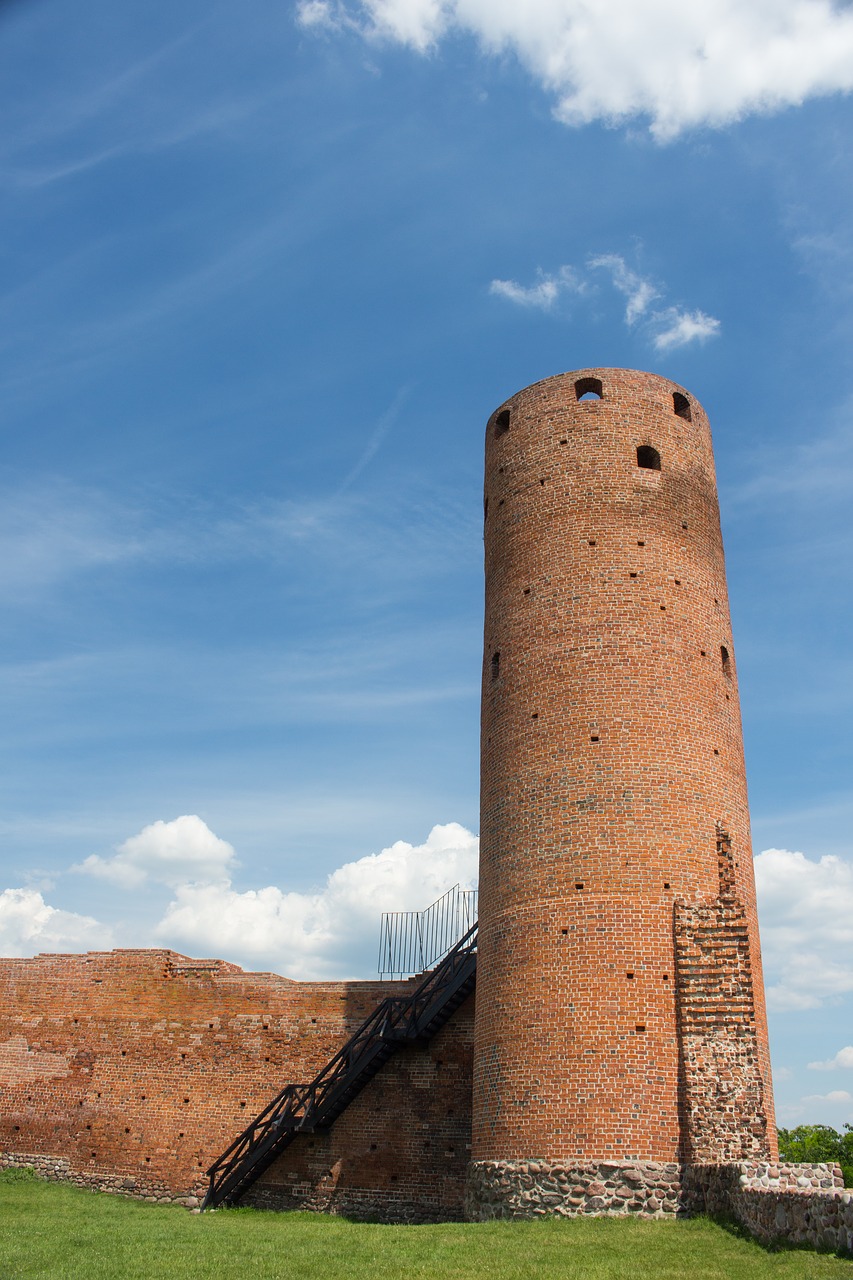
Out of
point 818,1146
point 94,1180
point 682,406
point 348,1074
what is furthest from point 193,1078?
point 818,1146

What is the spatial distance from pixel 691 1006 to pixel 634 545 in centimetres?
630

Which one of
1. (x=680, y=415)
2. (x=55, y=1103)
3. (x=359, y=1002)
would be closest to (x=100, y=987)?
(x=55, y=1103)

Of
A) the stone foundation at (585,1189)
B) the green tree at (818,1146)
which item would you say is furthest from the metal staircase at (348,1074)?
the green tree at (818,1146)

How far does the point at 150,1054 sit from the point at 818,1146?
3804 cm

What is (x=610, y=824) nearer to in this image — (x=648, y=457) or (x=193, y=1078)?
(x=648, y=457)

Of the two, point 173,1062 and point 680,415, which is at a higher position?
point 680,415

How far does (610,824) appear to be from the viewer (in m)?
13.4

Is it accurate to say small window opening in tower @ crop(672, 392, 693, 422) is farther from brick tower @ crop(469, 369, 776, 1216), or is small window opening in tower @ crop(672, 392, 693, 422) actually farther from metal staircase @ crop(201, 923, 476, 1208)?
metal staircase @ crop(201, 923, 476, 1208)

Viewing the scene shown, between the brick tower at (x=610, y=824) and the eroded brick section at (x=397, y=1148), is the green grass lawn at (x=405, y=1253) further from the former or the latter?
the eroded brick section at (x=397, y=1148)

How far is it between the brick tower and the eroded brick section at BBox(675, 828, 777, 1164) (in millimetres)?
23

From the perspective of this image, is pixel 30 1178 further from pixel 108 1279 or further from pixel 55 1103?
pixel 108 1279

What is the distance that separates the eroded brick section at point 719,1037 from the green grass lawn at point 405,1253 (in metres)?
1.09

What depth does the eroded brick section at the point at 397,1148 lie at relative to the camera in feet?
53.1

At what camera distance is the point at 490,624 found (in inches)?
640
